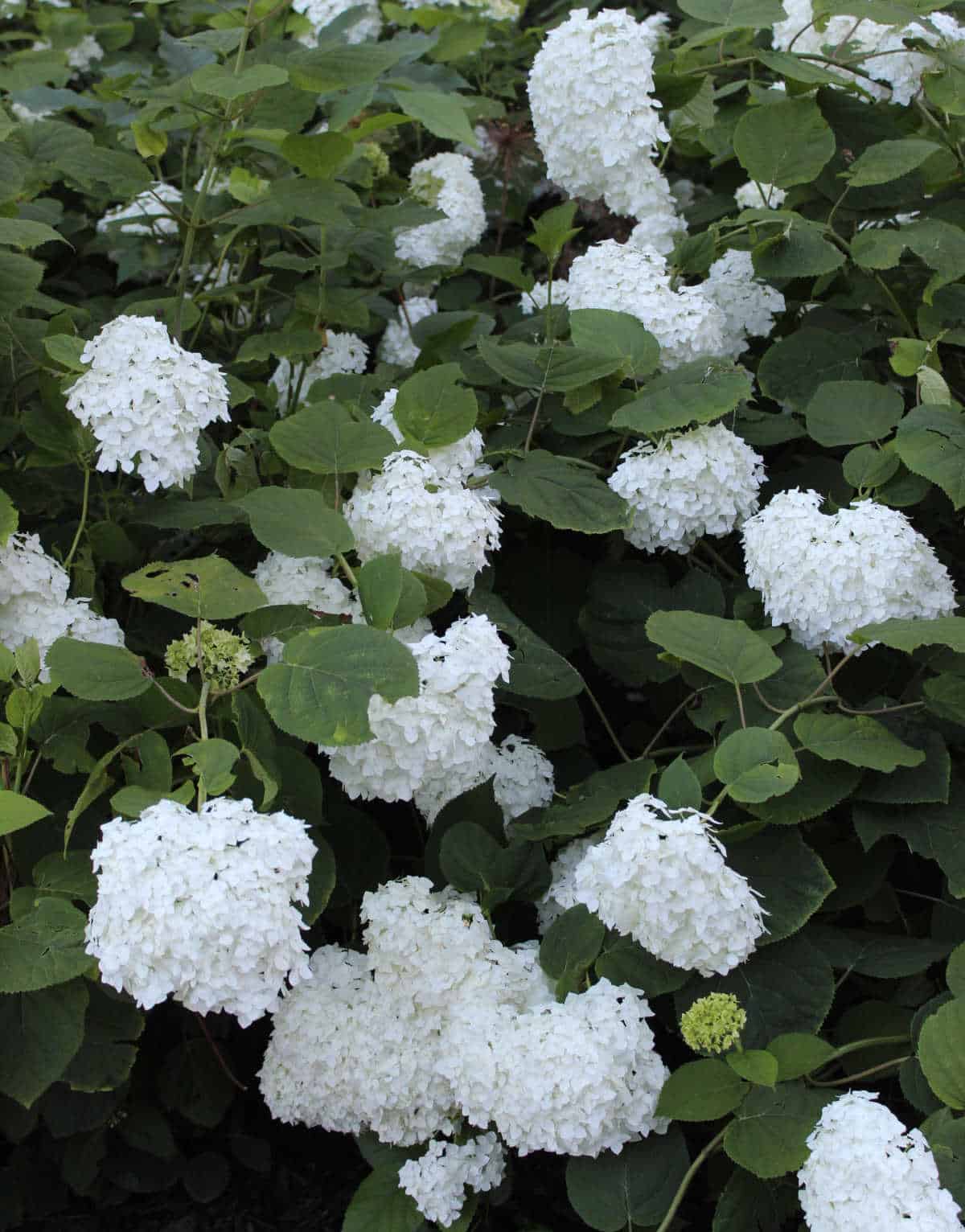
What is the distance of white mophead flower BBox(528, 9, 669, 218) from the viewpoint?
2131 mm

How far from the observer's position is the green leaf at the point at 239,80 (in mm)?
1812

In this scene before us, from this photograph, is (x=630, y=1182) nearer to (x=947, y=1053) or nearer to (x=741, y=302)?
(x=947, y=1053)

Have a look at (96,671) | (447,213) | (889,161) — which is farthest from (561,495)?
(447,213)

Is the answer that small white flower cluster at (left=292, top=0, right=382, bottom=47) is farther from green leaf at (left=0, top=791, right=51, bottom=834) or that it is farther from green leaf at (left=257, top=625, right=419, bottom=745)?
green leaf at (left=0, top=791, right=51, bottom=834)

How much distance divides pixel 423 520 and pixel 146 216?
3.84 feet

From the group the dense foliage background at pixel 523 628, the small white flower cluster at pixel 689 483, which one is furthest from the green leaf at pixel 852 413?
the small white flower cluster at pixel 689 483

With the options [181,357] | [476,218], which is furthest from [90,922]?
[476,218]

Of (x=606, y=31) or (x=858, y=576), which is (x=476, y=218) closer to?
(x=606, y=31)

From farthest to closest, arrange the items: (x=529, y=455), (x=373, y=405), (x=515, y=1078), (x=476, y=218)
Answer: (x=476, y=218)
(x=373, y=405)
(x=529, y=455)
(x=515, y=1078)

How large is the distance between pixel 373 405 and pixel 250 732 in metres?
0.71

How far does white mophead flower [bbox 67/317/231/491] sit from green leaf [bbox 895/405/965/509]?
Result: 3.19ft

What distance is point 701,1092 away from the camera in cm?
155

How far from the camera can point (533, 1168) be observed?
2084 mm

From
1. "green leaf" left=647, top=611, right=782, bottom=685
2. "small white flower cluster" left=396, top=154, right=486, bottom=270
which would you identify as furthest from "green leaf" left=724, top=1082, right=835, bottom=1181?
"small white flower cluster" left=396, top=154, right=486, bottom=270
